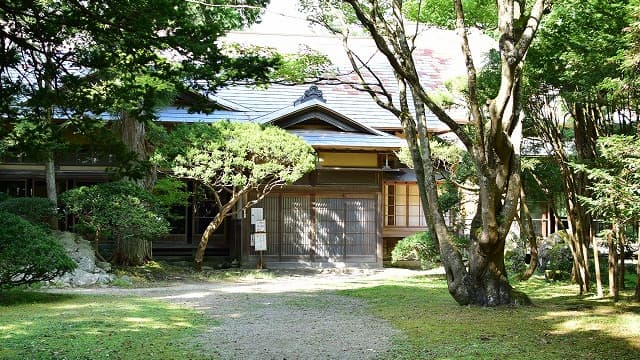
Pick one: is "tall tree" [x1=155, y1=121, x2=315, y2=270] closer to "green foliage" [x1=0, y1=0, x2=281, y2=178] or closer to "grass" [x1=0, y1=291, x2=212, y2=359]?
"grass" [x1=0, y1=291, x2=212, y2=359]

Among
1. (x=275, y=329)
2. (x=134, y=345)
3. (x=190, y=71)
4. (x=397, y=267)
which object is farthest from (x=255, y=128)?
(x=190, y=71)

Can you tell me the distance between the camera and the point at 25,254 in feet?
34.4

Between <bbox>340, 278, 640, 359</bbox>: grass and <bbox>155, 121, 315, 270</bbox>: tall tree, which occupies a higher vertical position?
<bbox>155, 121, 315, 270</bbox>: tall tree

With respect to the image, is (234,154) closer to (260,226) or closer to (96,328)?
(260,226)

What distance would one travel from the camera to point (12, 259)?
1041 cm

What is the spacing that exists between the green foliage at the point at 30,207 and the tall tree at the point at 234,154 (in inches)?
103

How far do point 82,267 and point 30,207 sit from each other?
5.69 ft

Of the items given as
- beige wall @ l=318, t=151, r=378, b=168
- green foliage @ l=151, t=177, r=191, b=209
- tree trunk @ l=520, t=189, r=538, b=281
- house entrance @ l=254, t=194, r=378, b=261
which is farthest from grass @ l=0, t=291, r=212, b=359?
beige wall @ l=318, t=151, r=378, b=168

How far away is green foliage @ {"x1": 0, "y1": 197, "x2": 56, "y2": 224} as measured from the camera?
14.8 meters

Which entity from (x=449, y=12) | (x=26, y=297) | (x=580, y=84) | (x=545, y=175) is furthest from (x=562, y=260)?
(x=26, y=297)

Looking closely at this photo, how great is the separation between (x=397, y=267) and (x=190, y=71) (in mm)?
15448

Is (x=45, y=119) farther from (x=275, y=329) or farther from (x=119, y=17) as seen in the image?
(x=275, y=329)

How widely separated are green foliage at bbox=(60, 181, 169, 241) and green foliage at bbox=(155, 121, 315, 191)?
3.65 ft

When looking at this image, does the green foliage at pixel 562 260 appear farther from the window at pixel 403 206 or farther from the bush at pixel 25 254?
the bush at pixel 25 254
